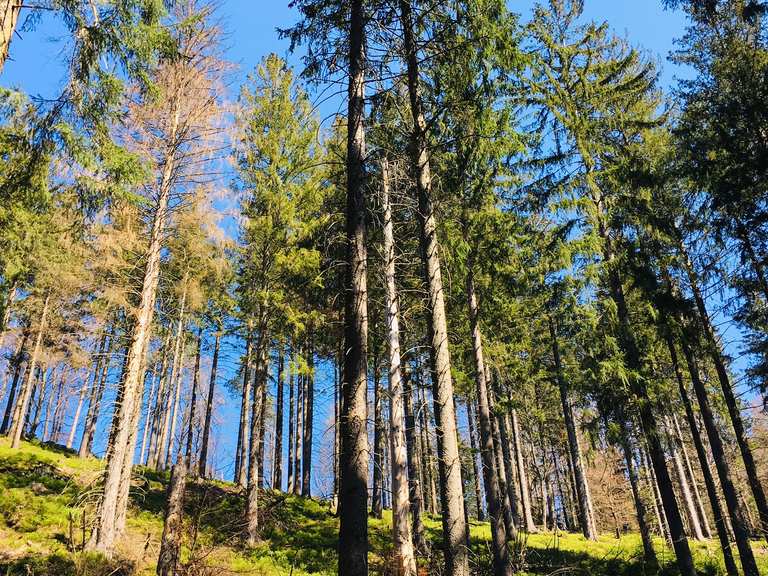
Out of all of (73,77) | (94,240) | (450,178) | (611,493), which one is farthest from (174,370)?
(611,493)

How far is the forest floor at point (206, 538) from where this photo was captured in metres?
8.99

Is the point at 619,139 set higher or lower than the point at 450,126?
higher

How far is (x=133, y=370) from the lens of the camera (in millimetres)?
9875

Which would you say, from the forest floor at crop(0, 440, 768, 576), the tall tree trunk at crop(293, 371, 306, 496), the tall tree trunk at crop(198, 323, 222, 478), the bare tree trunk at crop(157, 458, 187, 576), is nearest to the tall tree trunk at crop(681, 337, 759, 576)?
the forest floor at crop(0, 440, 768, 576)

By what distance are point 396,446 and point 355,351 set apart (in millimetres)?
4606

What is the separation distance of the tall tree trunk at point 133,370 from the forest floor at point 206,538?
0.37 meters

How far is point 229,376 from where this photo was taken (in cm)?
2506

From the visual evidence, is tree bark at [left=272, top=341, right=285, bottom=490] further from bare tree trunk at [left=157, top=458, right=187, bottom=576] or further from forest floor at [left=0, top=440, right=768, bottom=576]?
bare tree trunk at [left=157, top=458, right=187, bottom=576]

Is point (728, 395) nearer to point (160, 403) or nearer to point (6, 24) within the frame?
point (6, 24)

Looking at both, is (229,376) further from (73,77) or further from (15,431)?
(73,77)

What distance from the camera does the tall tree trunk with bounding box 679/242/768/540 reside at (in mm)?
12828

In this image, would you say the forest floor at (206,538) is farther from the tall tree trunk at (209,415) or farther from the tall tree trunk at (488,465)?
the tall tree trunk at (209,415)

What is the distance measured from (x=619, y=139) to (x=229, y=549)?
16185 mm

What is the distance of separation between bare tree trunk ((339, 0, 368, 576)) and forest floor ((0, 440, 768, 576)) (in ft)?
9.20
